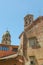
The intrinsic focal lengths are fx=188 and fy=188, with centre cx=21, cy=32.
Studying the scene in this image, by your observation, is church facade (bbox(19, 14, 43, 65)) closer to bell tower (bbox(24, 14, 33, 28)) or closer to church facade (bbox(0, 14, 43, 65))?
church facade (bbox(0, 14, 43, 65))

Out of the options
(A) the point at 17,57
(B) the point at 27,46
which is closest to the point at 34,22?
(B) the point at 27,46

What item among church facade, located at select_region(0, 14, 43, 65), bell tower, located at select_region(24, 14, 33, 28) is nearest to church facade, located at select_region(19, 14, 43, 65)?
church facade, located at select_region(0, 14, 43, 65)

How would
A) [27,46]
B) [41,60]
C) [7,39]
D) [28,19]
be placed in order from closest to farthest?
[41,60] → [27,46] → [28,19] → [7,39]

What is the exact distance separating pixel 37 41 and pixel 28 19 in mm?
4346

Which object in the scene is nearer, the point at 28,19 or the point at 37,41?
the point at 37,41

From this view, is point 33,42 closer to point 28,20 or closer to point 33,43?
point 33,43

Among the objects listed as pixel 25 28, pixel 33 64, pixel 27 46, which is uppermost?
pixel 25 28

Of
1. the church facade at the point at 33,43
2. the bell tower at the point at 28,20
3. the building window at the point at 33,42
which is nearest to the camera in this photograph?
the church facade at the point at 33,43

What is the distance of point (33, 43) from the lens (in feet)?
81.9

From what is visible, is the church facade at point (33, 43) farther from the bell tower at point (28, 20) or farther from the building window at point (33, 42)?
the bell tower at point (28, 20)

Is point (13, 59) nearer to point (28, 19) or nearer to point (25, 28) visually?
point (25, 28)

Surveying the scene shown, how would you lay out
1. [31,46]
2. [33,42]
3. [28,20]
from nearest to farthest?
[31,46], [33,42], [28,20]

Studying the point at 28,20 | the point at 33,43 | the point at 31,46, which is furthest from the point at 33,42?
the point at 28,20

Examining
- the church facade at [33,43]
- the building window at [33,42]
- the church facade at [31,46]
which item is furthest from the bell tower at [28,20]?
the building window at [33,42]
